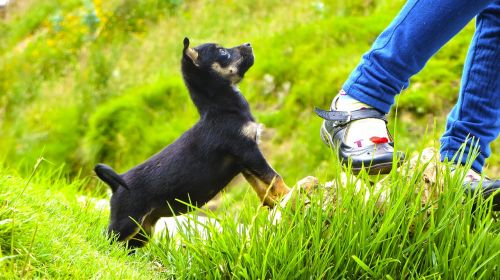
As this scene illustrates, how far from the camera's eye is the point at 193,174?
12.9 ft

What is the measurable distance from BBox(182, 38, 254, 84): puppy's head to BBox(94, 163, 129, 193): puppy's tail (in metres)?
0.86

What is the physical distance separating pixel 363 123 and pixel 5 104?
9526 mm

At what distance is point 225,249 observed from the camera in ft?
10.2

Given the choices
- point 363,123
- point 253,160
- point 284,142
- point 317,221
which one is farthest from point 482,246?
point 284,142

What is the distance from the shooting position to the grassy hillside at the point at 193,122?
2990 millimetres

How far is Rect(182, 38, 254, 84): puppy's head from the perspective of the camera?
4.35 metres

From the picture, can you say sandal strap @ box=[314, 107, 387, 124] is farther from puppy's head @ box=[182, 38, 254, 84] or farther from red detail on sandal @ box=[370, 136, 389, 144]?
puppy's head @ box=[182, 38, 254, 84]

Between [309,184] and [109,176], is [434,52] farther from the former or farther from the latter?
[109,176]

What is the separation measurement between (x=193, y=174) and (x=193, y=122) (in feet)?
17.5

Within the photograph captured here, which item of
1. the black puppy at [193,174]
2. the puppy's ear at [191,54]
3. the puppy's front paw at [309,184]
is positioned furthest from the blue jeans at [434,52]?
the puppy's ear at [191,54]

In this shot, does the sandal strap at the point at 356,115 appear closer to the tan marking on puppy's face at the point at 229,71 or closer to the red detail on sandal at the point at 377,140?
the red detail on sandal at the point at 377,140

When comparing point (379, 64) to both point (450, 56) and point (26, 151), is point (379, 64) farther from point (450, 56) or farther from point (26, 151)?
point (26, 151)

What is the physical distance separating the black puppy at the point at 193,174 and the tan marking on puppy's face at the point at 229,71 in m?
0.20

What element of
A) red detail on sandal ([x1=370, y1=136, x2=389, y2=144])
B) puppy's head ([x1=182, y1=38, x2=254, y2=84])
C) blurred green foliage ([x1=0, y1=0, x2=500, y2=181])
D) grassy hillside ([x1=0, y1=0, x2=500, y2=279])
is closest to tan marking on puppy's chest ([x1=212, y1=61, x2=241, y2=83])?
puppy's head ([x1=182, y1=38, x2=254, y2=84])
